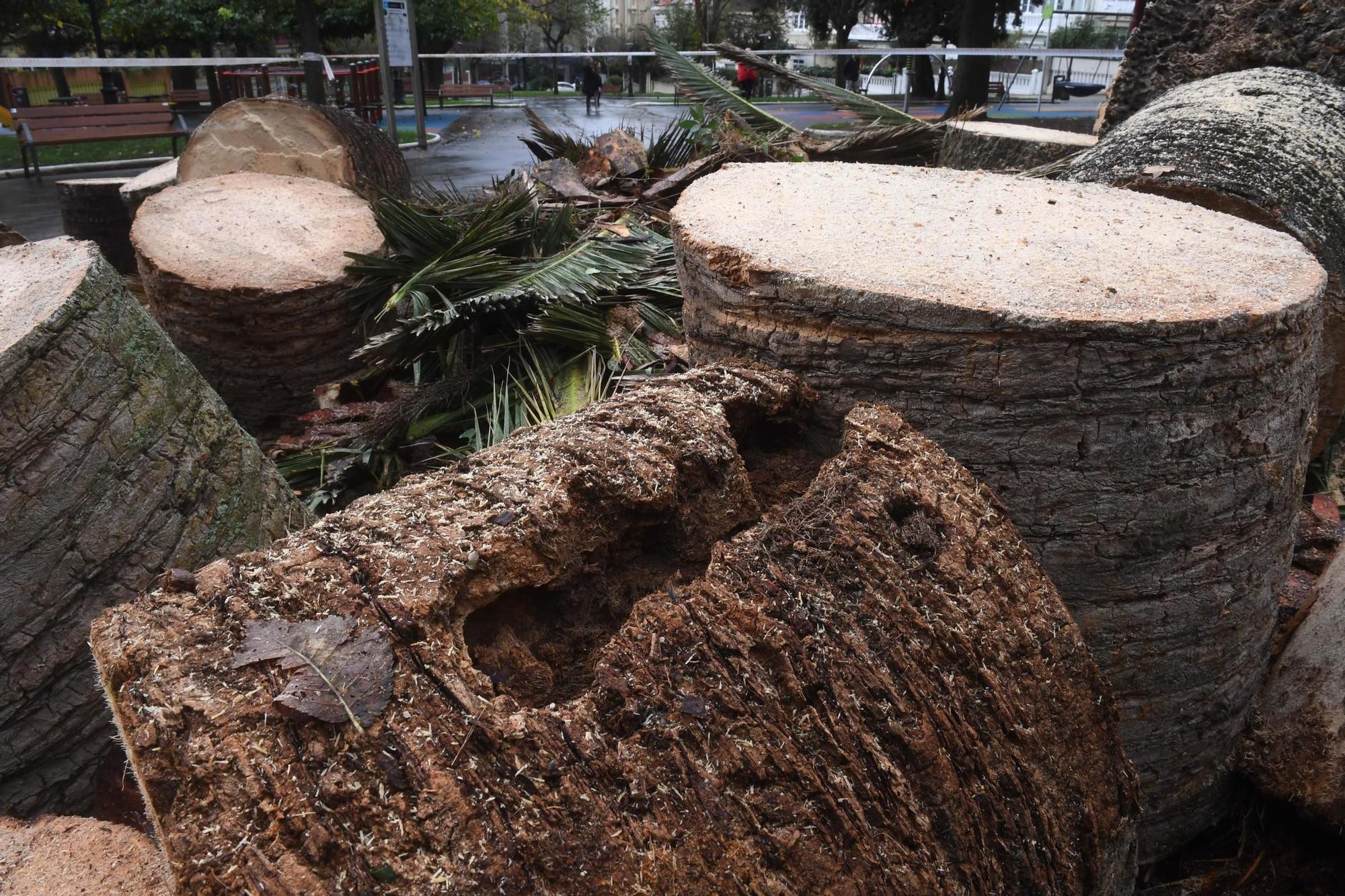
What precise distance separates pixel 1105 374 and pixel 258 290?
309cm

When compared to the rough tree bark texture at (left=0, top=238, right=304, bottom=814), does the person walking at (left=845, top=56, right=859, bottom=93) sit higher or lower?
higher

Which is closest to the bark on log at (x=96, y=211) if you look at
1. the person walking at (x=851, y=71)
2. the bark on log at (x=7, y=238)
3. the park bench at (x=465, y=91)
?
the bark on log at (x=7, y=238)

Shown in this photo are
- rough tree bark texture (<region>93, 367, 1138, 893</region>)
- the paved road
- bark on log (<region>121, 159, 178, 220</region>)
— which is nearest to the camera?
rough tree bark texture (<region>93, 367, 1138, 893</region>)

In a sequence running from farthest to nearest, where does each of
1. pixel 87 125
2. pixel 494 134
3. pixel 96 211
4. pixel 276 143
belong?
1. pixel 494 134
2. pixel 87 125
3. pixel 96 211
4. pixel 276 143

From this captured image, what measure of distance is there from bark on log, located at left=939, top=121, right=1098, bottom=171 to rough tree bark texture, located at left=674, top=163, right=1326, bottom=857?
2.99 meters

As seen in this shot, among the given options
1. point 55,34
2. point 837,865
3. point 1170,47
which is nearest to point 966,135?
point 1170,47

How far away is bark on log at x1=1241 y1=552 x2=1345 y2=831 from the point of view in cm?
221

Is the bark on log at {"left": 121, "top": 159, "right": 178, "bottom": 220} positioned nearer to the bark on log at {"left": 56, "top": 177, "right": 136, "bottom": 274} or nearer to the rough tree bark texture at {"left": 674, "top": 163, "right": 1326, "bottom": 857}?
the bark on log at {"left": 56, "top": 177, "right": 136, "bottom": 274}

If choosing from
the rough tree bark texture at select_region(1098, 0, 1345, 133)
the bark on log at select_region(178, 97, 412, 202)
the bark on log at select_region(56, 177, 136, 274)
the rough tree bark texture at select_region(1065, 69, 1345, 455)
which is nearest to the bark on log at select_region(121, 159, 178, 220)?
the bark on log at select_region(56, 177, 136, 274)

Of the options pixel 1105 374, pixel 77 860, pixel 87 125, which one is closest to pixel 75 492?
pixel 77 860

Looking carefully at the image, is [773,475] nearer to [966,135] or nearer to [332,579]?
[332,579]

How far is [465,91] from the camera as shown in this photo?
20.7 metres

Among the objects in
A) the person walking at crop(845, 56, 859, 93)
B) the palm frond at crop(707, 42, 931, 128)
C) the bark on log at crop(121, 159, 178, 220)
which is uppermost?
the person walking at crop(845, 56, 859, 93)

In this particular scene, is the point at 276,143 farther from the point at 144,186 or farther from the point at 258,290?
the point at 258,290
